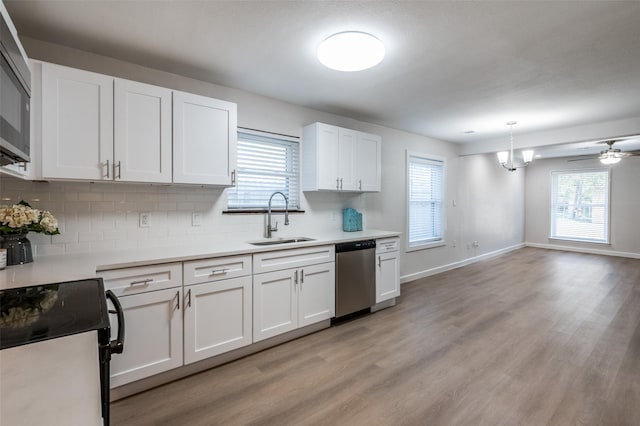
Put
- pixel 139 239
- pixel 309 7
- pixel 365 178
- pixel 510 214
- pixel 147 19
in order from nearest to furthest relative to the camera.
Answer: pixel 309 7 < pixel 147 19 < pixel 139 239 < pixel 365 178 < pixel 510 214

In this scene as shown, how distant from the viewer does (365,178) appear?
154 inches

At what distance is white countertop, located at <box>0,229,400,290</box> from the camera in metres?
1.57

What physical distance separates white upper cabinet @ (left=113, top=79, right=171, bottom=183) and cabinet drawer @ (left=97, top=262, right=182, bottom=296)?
69cm

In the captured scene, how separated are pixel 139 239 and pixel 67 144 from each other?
0.87 m

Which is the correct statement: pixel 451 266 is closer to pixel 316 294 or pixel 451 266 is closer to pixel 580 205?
pixel 316 294

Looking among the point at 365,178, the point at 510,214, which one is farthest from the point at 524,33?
the point at 510,214

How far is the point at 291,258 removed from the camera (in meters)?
2.83

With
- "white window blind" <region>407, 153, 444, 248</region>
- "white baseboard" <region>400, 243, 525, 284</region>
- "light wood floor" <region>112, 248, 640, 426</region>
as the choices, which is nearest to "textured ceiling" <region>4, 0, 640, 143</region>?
"white window blind" <region>407, 153, 444, 248</region>

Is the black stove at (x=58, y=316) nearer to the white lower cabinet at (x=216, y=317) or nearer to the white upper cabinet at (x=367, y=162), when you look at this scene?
the white lower cabinet at (x=216, y=317)

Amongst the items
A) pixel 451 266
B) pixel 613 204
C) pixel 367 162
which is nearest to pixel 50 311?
pixel 367 162

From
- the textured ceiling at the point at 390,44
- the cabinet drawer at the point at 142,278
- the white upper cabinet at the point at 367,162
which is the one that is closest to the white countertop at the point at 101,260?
the cabinet drawer at the point at 142,278

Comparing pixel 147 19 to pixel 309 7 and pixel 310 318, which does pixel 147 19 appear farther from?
pixel 310 318

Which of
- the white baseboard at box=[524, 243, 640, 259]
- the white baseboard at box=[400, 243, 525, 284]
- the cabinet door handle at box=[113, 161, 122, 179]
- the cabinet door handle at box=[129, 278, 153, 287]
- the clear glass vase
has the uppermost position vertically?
the cabinet door handle at box=[113, 161, 122, 179]

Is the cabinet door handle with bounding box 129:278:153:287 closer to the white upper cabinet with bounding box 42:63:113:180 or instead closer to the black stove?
the black stove
